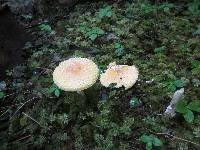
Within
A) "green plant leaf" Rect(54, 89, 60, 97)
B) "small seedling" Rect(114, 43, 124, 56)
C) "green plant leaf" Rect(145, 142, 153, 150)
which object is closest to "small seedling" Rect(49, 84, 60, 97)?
"green plant leaf" Rect(54, 89, 60, 97)

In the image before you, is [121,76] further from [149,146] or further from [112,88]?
[149,146]

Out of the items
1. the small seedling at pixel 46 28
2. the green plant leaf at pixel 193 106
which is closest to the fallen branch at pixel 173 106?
the green plant leaf at pixel 193 106

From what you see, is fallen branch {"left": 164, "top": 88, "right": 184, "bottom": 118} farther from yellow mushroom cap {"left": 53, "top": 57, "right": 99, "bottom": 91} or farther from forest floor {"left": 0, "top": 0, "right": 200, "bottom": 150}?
yellow mushroom cap {"left": 53, "top": 57, "right": 99, "bottom": 91}

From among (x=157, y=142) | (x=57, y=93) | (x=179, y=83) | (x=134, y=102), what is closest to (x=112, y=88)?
(x=134, y=102)

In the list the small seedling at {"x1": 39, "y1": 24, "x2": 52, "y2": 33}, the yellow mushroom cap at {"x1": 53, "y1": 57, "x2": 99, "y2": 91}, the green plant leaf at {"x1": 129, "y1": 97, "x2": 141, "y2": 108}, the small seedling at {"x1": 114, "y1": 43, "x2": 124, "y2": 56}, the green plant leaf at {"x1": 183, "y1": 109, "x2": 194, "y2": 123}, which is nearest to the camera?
the yellow mushroom cap at {"x1": 53, "y1": 57, "x2": 99, "y2": 91}

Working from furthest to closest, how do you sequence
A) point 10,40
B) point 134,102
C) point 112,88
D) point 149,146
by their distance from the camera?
point 10,40, point 112,88, point 134,102, point 149,146

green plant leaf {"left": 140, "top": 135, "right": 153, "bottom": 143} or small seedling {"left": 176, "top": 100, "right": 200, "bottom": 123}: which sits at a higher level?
small seedling {"left": 176, "top": 100, "right": 200, "bottom": 123}

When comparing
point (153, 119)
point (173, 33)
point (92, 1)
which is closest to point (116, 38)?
point (173, 33)
